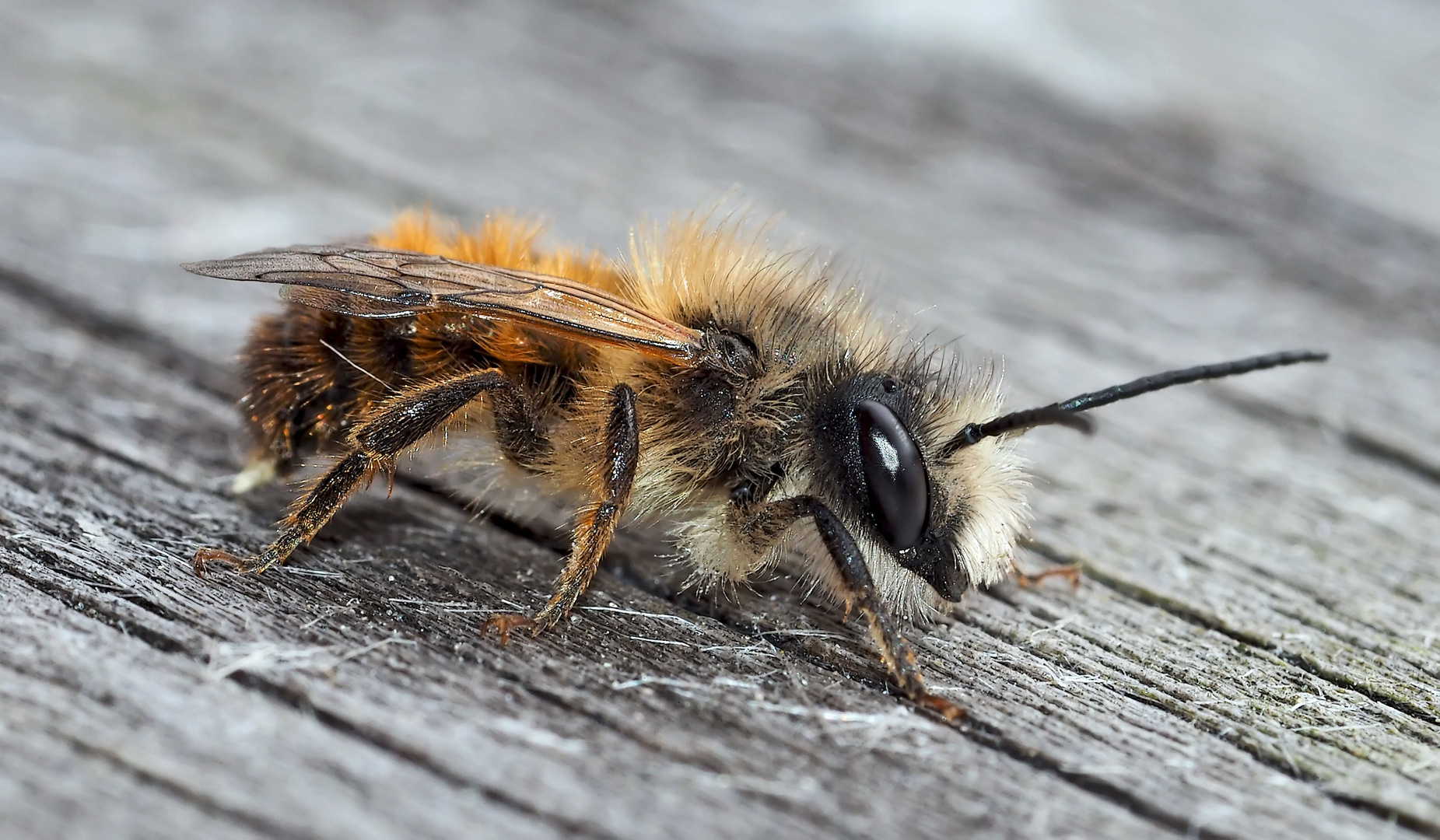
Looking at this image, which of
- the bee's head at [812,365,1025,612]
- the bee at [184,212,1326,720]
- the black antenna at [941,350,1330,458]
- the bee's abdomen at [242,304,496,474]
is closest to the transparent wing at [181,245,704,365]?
the bee at [184,212,1326,720]

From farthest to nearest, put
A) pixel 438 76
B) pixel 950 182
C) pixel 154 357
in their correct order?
pixel 438 76
pixel 950 182
pixel 154 357

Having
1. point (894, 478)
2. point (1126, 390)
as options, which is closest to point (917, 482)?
point (894, 478)

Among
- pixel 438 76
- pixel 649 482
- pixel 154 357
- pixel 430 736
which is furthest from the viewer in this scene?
pixel 438 76

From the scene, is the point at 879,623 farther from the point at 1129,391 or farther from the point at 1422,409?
the point at 1422,409

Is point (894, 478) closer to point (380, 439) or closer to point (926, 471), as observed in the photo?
point (926, 471)

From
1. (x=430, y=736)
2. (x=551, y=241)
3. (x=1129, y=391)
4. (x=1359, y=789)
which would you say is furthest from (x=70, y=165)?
(x=1359, y=789)

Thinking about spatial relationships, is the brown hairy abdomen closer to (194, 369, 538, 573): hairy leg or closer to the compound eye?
(194, 369, 538, 573): hairy leg
